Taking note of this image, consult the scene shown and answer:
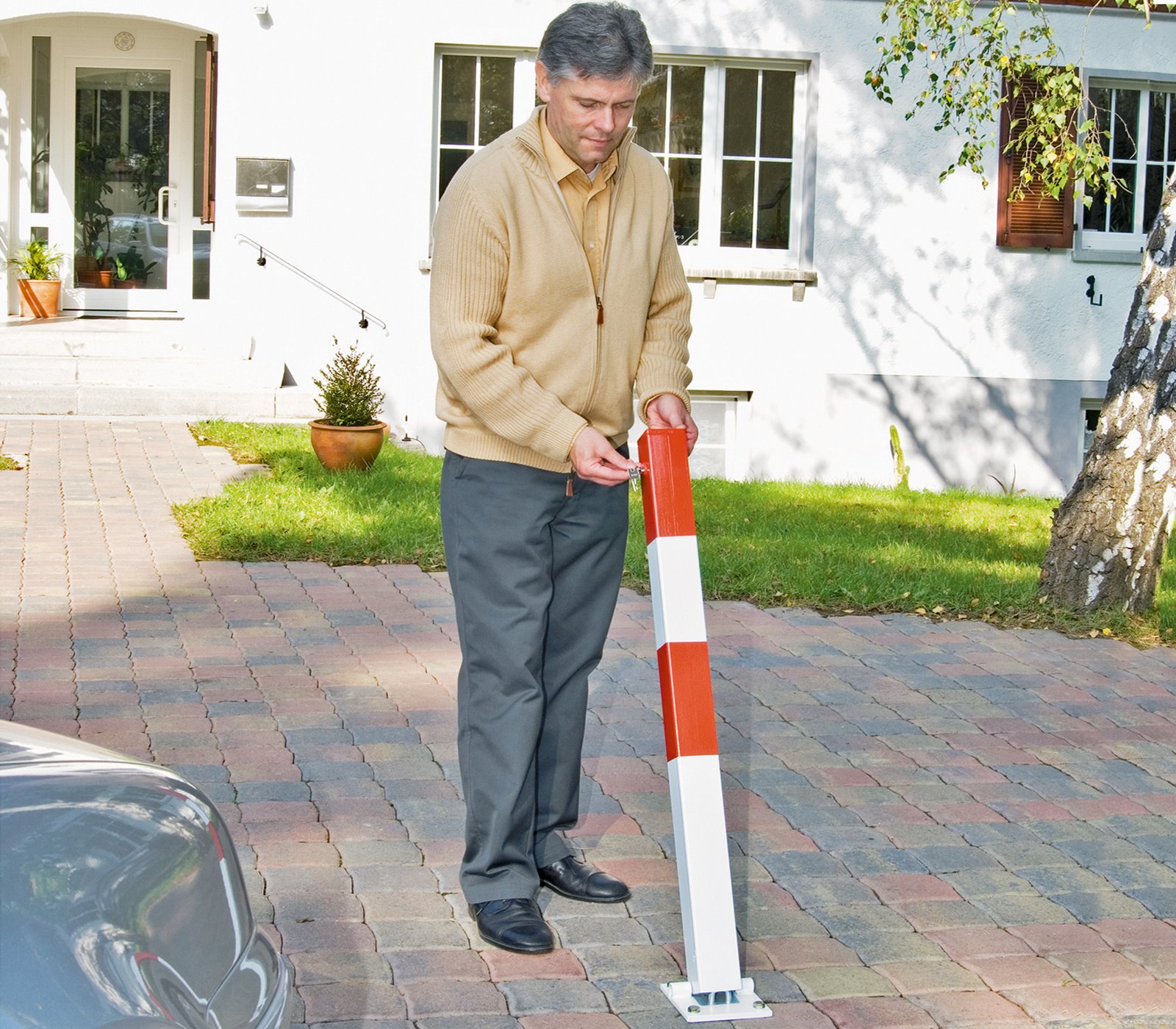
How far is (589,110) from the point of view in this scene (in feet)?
10.7

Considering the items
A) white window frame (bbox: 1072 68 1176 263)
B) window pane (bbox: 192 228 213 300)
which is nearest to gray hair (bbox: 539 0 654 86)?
white window frame (bbox: 1072 68 1176 263)

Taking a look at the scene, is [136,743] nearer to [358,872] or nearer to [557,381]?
[358,872]

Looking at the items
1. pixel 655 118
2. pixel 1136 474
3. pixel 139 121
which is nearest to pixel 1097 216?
pixel 655 118

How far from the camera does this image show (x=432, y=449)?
12500 mm

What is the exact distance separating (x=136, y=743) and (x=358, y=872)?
1213mm

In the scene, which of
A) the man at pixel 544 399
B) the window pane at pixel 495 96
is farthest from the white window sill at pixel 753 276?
the man at pixel 544 399

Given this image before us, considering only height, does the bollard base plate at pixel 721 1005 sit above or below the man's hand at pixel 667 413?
below

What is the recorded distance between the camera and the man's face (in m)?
3.23

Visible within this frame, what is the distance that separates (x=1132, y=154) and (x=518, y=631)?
11.5 metres

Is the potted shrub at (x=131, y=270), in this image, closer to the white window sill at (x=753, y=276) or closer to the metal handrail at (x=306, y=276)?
the metal handrail at (x=306, y=276)

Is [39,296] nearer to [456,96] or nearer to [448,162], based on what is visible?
[448,162]

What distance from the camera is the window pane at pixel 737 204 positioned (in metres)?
12.8

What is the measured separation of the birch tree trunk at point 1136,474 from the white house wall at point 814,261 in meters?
5.81

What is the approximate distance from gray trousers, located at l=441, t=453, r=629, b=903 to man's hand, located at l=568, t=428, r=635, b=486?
0.65 ft
